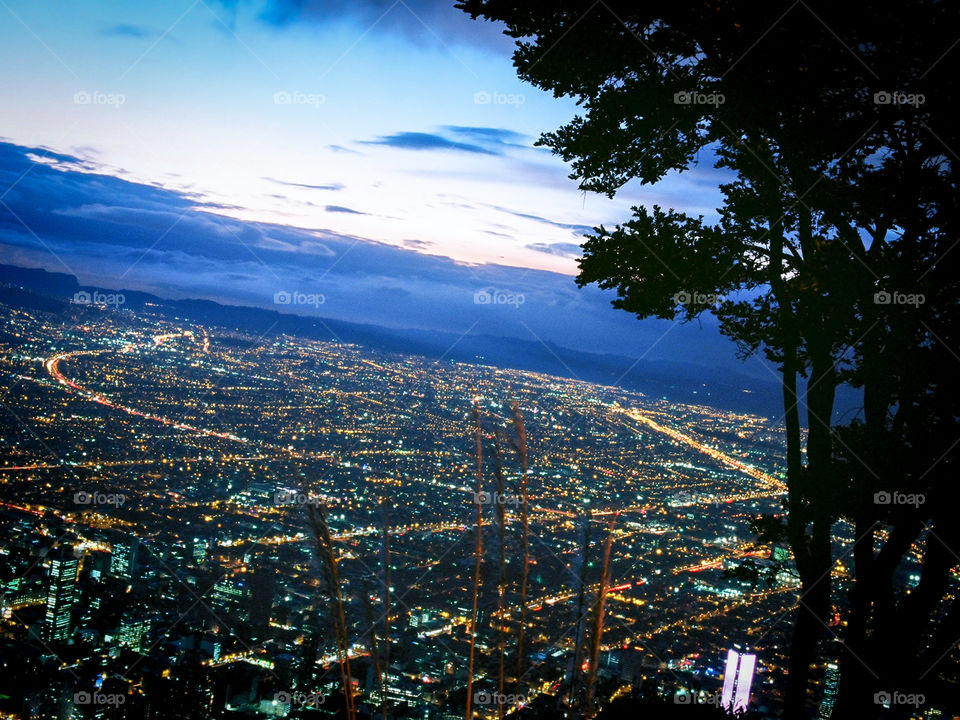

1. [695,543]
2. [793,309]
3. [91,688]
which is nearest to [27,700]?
[91,688]

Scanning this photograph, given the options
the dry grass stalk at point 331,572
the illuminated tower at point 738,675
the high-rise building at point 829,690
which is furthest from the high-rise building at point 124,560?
the high-rise building at point 829,690

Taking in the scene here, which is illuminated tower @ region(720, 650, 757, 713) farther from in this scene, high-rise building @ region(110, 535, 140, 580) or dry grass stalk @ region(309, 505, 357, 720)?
high-rise building @ region(110, 535, 140, 580)

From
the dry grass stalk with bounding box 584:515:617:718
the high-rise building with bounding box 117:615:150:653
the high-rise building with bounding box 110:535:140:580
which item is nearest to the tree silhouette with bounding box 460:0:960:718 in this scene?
the dry grass stalk with bounding box 584:515:617:718

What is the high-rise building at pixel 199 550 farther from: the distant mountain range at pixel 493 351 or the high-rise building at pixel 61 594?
the distant mountain range at pixel 493 351

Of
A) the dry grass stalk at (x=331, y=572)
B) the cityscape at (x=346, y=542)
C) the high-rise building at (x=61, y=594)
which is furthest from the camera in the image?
the high-rise building at (x=61, y=594)

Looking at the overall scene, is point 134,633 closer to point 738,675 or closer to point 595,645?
point 595,645

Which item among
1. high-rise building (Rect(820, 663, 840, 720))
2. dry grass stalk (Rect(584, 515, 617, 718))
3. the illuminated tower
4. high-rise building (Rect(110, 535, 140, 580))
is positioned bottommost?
high-rise building (Rect(110, 535, 140, 580))
